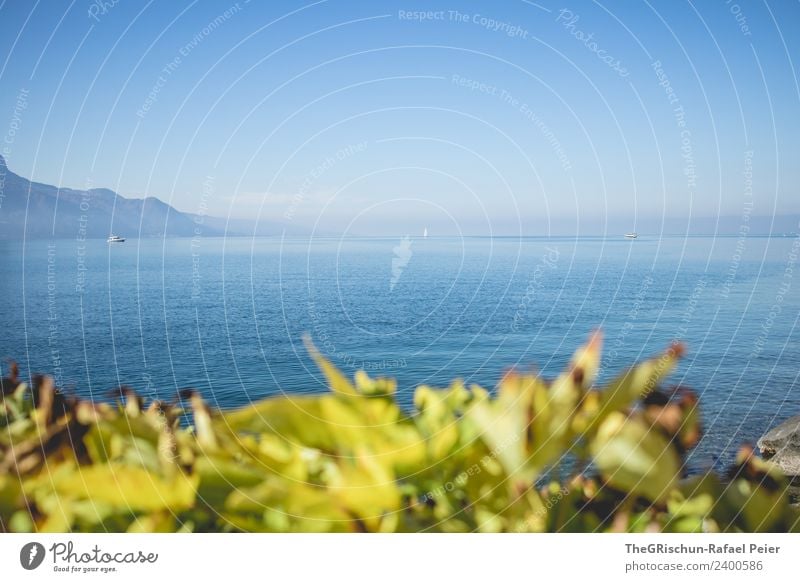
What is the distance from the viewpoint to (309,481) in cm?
64

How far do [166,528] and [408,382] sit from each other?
12.7 metres

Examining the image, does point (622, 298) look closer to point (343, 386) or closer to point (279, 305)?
point (279, 305)

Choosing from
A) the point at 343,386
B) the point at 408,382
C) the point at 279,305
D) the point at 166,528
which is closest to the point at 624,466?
the point at 343,386

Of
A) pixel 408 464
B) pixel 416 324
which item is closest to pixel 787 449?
pixel 408 464

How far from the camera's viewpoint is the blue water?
42.0ft

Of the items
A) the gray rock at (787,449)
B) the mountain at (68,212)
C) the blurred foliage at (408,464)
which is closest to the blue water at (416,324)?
the gray rock at (787,449)

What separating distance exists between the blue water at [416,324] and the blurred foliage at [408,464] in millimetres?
4662
